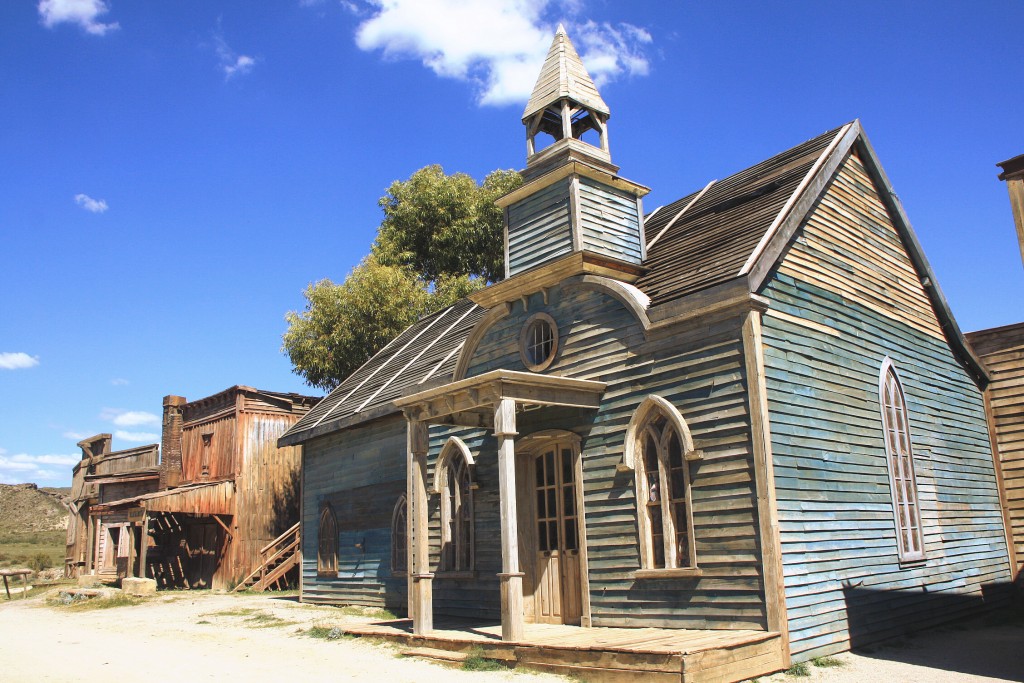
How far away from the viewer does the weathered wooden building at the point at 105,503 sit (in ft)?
92.6

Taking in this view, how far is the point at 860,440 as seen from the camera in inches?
469

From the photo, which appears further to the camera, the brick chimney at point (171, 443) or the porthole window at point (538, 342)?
the brick chimney at point (171, 443)

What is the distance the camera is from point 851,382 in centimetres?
1221

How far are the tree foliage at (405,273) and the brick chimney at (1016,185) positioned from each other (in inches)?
970

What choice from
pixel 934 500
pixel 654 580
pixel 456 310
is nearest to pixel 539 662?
pixel 654 580

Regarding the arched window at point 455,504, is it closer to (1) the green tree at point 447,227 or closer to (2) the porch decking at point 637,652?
(2) the porch decking at point 637,652

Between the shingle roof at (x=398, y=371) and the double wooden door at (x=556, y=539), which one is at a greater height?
the shingle roof at (x=398, y=371)

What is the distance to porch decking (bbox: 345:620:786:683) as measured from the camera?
8.36 meters

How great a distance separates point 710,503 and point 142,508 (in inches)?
769

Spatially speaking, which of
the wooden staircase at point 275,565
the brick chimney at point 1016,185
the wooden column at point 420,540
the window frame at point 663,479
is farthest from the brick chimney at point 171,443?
the brick chimney at point 1016,185

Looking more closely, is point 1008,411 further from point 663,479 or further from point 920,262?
point 663,479

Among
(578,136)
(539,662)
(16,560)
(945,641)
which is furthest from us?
(16,560)

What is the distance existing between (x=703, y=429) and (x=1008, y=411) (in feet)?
28.6

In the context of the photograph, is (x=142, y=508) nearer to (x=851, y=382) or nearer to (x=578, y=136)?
(x=578, y=136)
